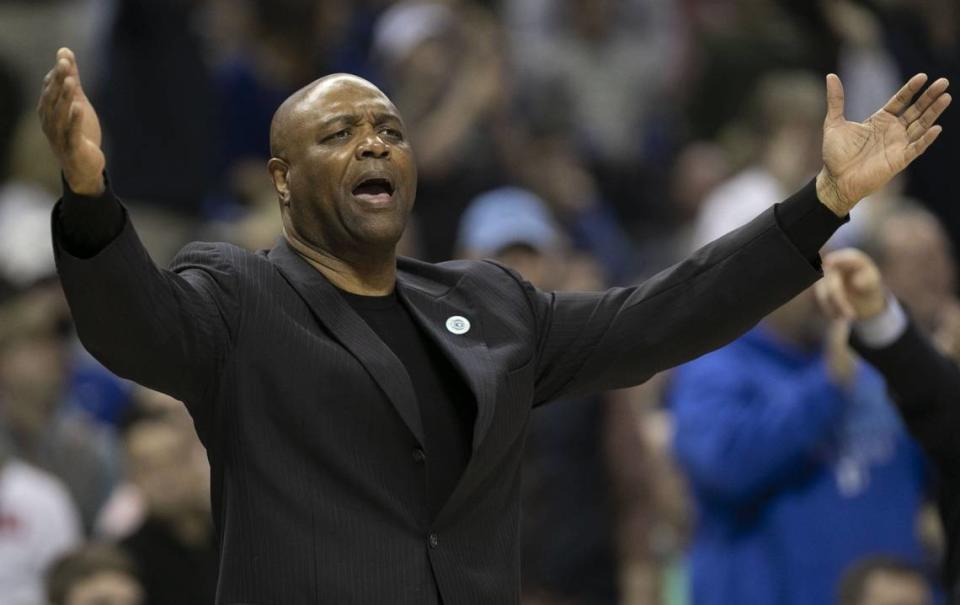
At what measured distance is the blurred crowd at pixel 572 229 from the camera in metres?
6.00

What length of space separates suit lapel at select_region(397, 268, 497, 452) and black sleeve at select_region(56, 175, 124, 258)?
0.74m

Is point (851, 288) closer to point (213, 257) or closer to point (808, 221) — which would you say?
point (808, 221)

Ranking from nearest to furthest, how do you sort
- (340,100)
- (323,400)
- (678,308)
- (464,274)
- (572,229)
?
(323,400) < (340,100) < (678,308) < (464,274) < (572,229)

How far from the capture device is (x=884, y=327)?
16.0ft

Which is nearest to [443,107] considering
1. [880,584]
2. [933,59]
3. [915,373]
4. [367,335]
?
[933,59]

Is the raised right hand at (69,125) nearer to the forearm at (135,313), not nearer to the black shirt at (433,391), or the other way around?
the forearm at (135,313)

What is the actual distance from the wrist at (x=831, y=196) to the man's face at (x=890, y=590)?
2.35m

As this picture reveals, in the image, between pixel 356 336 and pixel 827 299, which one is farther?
pixel 827 299

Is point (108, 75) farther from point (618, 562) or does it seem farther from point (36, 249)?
point (618, 562)

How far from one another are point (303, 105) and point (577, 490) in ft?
11.3

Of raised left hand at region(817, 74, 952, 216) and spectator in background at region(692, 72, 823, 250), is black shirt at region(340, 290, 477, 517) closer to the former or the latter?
raised left hand at region(817, 74, 952, 216)

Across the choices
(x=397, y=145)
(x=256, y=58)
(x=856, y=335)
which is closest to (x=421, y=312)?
(x=397, y=145)

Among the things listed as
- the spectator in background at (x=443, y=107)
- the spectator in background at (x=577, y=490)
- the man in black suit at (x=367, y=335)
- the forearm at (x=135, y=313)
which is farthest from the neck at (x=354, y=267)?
the spectator in background at (x=443, y=107)

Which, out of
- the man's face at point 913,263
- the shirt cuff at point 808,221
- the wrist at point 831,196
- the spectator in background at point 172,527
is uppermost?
the wrist at point 831,196
